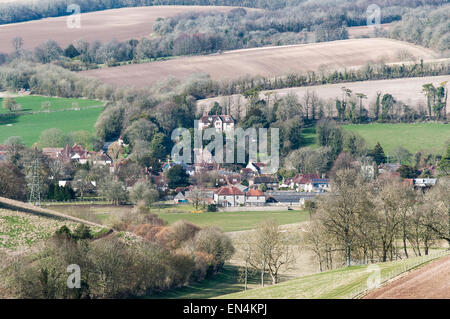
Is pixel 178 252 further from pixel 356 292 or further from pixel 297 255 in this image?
pixel 356 292

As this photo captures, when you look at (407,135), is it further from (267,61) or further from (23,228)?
(23,228)

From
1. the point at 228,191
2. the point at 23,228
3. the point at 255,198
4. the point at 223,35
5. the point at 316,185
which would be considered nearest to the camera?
the point at 23,228

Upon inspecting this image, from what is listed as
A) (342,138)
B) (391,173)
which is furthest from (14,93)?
(391,173)

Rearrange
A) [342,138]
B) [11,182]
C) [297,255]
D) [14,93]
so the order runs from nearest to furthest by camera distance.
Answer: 1. [297,255]
2. [11,182]
3. [342,138]
4. [14,93]

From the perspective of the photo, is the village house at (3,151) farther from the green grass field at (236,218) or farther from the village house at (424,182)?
the village house at (424,182)

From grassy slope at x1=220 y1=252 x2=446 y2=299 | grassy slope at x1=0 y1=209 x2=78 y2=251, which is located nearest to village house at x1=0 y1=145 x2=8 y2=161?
grassy slope at x1=0 y1=209 x2=78 y2=251

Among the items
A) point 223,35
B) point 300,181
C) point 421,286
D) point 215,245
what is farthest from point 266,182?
point 223,35
